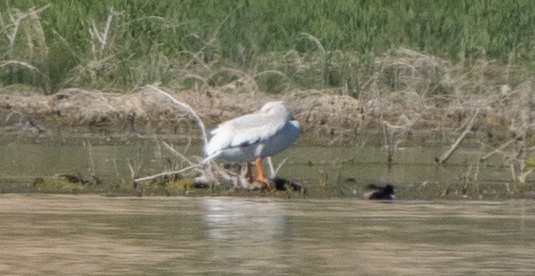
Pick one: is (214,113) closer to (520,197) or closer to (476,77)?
(476,77)

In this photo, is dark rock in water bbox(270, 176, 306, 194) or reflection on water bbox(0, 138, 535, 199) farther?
reflection on water bbox(0, 138, 535, 199)

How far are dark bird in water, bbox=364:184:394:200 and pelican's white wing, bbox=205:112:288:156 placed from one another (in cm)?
99

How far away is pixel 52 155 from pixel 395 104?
378cm

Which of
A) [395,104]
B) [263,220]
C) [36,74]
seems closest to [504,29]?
[395,104]

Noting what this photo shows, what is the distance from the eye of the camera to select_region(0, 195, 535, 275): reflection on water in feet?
35.6

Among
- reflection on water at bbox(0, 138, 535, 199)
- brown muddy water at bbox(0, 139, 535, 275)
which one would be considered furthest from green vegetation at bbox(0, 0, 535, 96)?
brown muddy water at bbox(0, 139, 535, 275)

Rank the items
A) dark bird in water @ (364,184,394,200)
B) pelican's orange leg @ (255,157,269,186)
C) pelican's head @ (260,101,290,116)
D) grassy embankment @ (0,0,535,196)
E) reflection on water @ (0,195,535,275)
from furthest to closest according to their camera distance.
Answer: grassy embankment @ (0,0,535,196) → pelican's head @ (260,101,290,116) → pelican's orange leg @ (255,157,269,186) → dark bird in water @ (364,184,394,200) → reflection on water @ (0,195,535,275)

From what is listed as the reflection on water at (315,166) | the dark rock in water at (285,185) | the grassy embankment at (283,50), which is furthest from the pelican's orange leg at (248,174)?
the grassy embankment at (283,50)

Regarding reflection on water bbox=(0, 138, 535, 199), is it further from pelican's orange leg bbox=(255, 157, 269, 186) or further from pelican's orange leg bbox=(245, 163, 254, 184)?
pelican's orange leg bbox=(245, 163, 254, 184)

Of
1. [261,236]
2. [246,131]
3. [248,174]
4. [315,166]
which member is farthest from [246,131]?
[261,236]

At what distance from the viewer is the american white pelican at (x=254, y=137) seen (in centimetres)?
1491

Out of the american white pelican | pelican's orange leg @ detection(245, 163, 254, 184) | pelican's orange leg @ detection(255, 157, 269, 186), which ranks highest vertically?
the american white pelican

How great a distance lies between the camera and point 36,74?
20.7 m

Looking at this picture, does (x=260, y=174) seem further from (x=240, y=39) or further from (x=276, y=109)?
(x=240, y=39)
